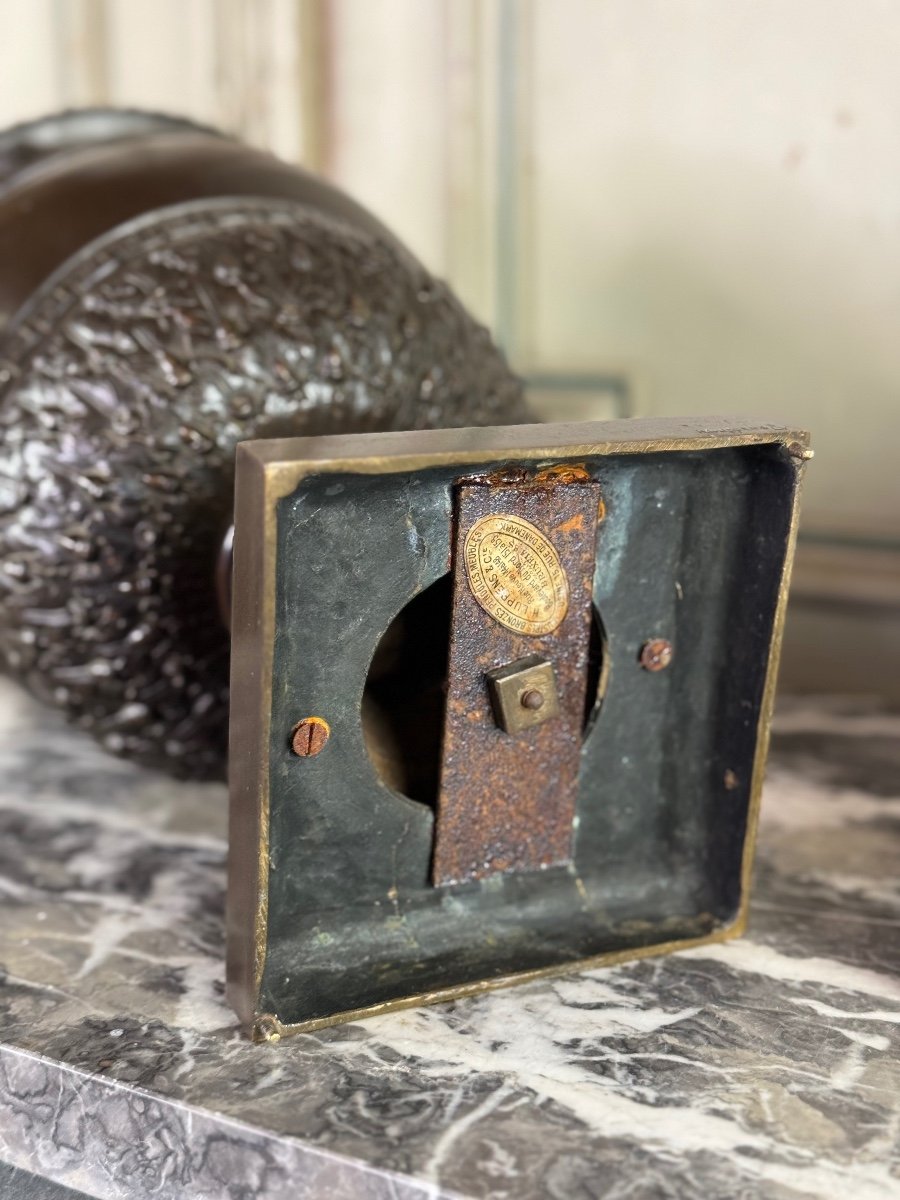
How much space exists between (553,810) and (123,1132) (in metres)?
0.34

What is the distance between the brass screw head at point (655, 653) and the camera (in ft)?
3.28

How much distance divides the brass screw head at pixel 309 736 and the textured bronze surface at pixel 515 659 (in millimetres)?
91

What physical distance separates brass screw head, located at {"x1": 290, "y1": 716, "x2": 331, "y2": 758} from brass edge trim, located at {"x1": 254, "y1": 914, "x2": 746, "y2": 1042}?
0.54 feet

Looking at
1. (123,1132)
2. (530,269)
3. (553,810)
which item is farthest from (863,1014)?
(530,269)

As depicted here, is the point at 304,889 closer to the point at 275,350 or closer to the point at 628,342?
the point at 275,350

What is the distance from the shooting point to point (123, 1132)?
0.84 metres

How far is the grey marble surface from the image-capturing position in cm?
78

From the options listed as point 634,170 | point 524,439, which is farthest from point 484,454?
point 634,170

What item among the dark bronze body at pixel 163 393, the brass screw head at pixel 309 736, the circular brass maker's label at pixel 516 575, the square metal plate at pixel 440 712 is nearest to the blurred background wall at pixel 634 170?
the dark bronze body at pixel 163 393

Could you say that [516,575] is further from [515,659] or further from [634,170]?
[634,170]

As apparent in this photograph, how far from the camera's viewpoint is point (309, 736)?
87 cm

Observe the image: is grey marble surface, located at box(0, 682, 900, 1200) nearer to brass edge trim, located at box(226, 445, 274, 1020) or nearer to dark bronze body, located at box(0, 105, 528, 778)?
brass edge trim, located at box(226, 445, 274, 1020)

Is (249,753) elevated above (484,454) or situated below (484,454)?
below

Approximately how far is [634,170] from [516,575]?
892mm
